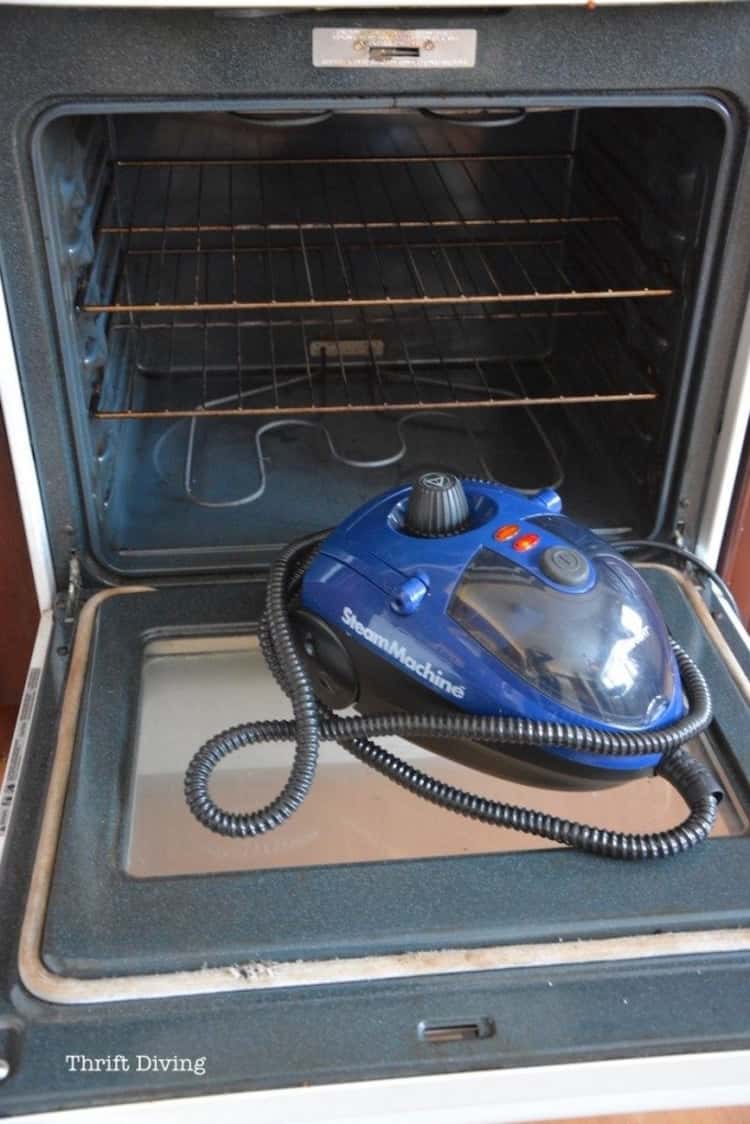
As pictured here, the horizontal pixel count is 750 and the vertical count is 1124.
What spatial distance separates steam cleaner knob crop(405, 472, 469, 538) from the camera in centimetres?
96

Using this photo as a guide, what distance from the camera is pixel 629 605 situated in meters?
0.93

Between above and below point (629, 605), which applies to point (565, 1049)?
below

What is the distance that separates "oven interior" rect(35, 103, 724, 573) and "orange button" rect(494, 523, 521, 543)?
0.81 ft

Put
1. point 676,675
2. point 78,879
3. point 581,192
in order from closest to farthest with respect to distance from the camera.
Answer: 1. point 78,879
2. point 676,675
3. point 581,192

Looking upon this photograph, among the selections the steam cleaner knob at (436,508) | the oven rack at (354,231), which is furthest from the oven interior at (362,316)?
the steam cleaner knob at (436,508)

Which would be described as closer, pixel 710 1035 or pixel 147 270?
pixel 710 1035

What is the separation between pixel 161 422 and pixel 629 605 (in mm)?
771

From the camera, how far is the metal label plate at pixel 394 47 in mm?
895

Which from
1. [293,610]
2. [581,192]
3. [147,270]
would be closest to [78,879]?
[293,610]

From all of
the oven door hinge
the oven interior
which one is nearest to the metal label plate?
the oven interior

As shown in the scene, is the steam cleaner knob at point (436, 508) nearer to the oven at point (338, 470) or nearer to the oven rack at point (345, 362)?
the oven at point (338, 470)

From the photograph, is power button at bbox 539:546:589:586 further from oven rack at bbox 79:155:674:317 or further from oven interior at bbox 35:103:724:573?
oven rack at bbox 79:155:674:317

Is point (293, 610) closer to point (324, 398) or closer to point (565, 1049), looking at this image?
point (565, 1049)

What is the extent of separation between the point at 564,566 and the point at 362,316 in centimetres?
72
